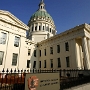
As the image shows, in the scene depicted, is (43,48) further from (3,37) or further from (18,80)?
(18,80)

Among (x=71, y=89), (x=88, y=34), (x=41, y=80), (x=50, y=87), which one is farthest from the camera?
(x=88, y=34)

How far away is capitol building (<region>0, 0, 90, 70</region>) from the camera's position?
1920cm

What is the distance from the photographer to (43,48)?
29766 mm

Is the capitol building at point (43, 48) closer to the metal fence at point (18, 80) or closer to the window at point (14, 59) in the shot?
the window at point (14, 59)

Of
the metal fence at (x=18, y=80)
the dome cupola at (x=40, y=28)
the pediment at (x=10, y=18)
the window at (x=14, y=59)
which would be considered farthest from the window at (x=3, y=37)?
Answer: the dome cupola at (x=40, y=28)

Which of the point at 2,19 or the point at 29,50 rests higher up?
the point at 2,19

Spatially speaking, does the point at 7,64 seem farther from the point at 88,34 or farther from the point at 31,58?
the point at 88,34

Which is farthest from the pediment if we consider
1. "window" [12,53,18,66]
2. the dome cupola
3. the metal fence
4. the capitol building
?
the dome cupola

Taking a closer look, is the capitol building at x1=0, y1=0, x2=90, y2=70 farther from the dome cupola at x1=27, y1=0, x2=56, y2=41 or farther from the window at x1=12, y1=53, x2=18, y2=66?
the dome cupola at x1=27, y1=0, x2=56, y2=41

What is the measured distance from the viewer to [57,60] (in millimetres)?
24938

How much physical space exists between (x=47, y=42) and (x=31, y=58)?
6900 millimetres

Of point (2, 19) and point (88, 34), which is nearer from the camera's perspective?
point (2, 19)

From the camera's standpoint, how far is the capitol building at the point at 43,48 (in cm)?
1920

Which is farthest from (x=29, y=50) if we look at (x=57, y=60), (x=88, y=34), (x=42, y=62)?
(x=88, y=34)
